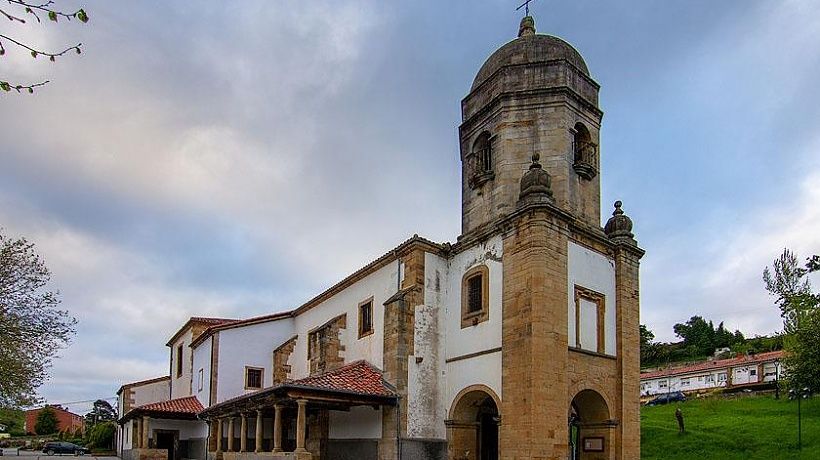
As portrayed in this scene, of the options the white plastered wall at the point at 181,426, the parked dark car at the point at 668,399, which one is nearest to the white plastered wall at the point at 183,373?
the white plastered wall at the point at 181,426

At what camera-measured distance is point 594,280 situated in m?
17.3

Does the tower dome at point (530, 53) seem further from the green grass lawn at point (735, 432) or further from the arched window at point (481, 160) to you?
the green grass lawn at point (735, 432)

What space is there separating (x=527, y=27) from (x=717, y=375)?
44065 mm

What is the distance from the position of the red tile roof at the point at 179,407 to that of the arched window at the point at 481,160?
1628 cm

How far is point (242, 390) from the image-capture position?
2639 cm

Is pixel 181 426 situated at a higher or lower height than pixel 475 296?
lower

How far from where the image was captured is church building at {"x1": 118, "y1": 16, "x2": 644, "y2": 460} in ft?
50.4

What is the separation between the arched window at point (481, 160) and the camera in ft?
59.6

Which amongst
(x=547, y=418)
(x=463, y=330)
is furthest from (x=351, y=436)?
(x=547, y=418)

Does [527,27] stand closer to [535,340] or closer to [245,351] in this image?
[535,340]

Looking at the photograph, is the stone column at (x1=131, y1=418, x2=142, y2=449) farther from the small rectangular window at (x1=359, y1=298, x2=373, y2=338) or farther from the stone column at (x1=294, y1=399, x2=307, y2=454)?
the stone column at (x1=294, y1=399, x2=307, y2=454)

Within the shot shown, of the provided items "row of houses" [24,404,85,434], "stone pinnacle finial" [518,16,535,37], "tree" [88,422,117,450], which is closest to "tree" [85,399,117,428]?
"row of houses" [24,404,85,434]

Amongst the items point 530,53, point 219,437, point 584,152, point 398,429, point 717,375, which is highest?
point 530,53

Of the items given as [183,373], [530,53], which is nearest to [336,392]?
[530,53]
